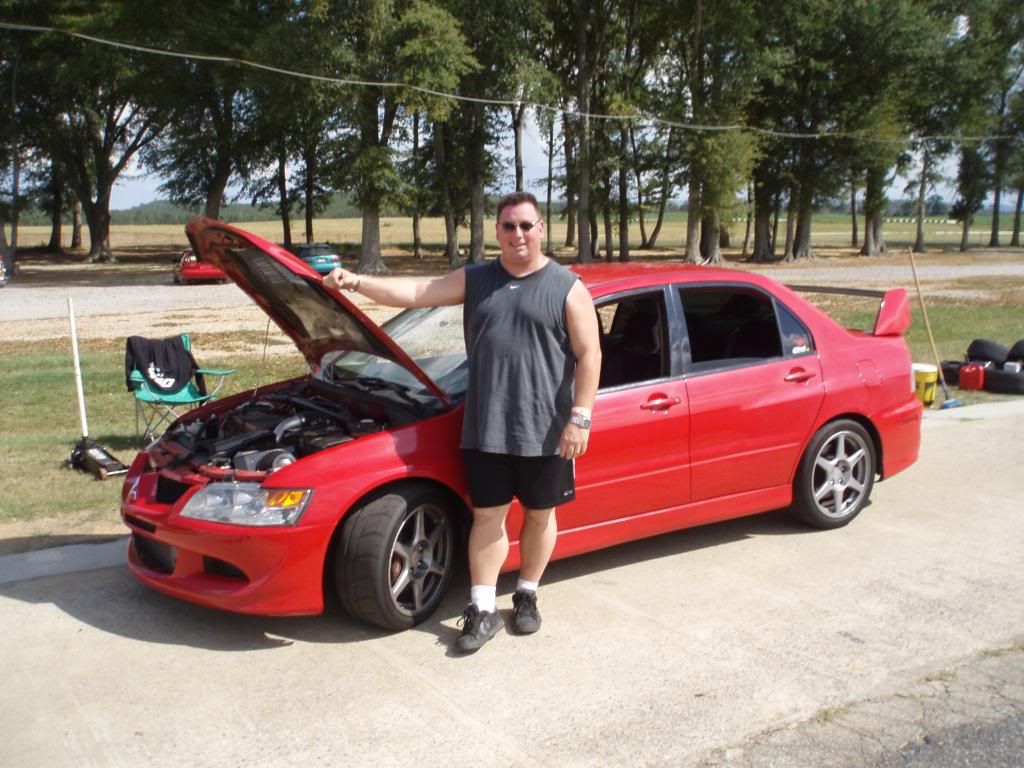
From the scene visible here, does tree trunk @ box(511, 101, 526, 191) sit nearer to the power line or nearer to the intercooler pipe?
the power line

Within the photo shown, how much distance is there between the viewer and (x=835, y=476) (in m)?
A: 5.83

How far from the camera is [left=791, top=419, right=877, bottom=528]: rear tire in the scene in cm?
571

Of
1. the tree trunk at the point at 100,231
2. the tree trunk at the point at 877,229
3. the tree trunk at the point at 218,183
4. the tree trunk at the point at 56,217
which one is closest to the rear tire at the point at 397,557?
the tree trunk at the point at 218,183

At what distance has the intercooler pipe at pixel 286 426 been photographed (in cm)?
480

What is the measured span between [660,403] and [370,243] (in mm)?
Result: 35609

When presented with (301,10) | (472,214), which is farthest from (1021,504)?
(472,214)

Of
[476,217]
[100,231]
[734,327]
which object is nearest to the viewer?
[734,327]

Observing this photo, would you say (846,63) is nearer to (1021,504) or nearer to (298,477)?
(1021,504)

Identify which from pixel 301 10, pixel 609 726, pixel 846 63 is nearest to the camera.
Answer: pixel 609 726

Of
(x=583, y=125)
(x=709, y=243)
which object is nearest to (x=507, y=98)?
(x=583, y=125)

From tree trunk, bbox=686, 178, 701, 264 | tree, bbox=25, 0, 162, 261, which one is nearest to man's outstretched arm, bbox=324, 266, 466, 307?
tree, bbox=25, 0, 162, 261

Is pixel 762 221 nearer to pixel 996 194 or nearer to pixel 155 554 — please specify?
pixel 996 194

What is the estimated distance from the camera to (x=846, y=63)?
45.1 m

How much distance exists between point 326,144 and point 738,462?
35.3 meters
